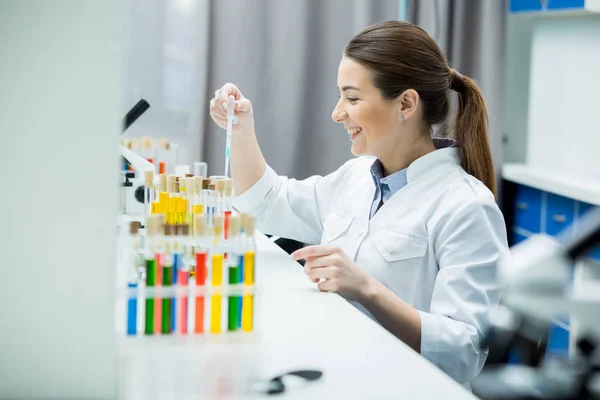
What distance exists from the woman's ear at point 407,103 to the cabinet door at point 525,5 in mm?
1660

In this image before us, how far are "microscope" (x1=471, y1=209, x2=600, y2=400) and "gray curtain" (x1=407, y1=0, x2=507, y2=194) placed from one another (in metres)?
2.70

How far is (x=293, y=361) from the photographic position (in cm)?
102

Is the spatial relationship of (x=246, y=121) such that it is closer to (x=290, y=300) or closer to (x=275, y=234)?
(x=275, y=234)

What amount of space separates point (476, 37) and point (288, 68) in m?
0.84

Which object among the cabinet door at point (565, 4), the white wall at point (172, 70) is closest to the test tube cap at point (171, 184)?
the white wall at point (172, 70)

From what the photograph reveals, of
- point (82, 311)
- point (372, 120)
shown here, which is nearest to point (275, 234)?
point (372, 120)

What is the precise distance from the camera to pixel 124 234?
1172 mm

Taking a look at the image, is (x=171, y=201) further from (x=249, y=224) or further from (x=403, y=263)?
(x=403, y=263)

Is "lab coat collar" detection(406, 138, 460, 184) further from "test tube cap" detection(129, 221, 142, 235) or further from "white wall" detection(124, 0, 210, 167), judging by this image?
"white wall" detection(124, 0, 210, 167)

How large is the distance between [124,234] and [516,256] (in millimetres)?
719

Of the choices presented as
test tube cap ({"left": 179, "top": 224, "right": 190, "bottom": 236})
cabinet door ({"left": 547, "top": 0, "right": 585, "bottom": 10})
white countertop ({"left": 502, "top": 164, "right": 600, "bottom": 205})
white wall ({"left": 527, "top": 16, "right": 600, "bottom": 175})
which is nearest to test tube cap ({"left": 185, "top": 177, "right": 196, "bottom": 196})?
test tube cap ({"left": 179, "top": 224, "right": 190, "bottom": 236})

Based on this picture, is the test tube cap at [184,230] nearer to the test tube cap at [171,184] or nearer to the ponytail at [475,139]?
the test tube cap at [171,184]

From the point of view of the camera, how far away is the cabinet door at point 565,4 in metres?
2.82

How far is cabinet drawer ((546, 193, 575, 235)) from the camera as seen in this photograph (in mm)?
2816
